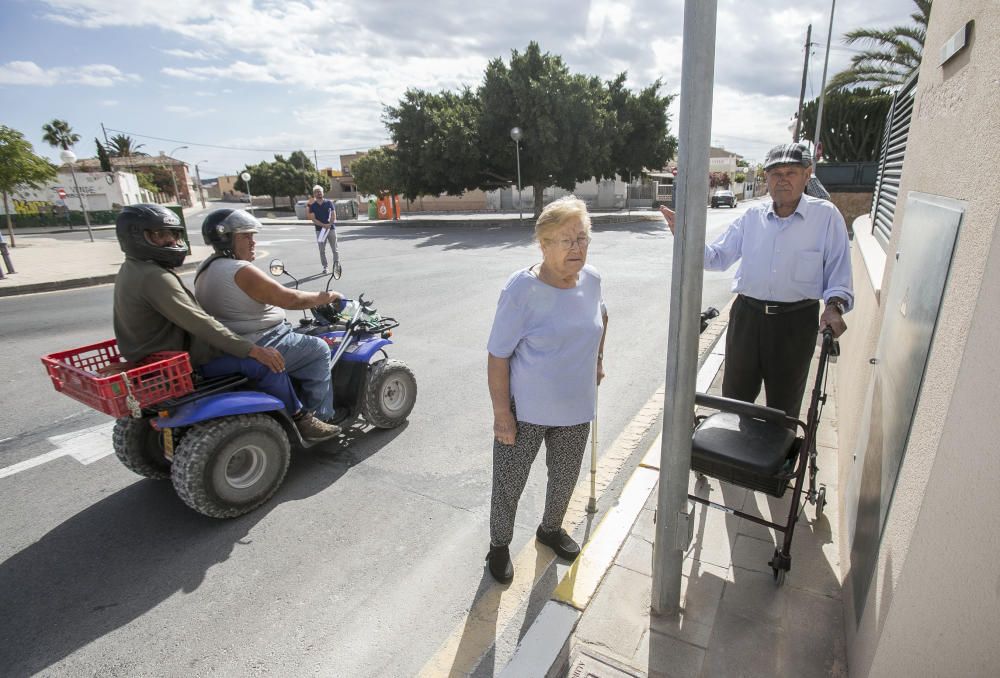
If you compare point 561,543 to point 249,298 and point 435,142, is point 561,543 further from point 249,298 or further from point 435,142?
point 435,142

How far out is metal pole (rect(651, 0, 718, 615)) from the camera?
170 cm

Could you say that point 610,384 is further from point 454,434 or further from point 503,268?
point 503,268

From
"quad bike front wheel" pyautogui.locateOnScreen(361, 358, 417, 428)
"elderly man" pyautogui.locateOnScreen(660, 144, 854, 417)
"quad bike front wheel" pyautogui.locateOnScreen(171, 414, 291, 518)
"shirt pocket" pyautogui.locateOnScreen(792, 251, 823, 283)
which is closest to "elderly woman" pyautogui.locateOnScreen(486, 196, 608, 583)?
"elderly man" pyautogui.locateOnScreen(660, 144, 854, 417)

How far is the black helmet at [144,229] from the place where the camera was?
3.02 meters

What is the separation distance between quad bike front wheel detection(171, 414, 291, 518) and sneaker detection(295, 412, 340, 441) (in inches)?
9.0

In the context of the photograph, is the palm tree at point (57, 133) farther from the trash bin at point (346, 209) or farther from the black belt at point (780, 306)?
the black belt at point (780, 306)

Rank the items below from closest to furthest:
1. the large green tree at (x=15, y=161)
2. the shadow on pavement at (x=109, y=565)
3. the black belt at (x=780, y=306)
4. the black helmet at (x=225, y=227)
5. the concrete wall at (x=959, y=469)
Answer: the concrete wall at (x=959, y=469)
the shadow on pavement at (x=109, y=565)
the black belt at (x=780, y=306)
the black helmet at (x=225, y=227)
the large green tree at (x=15, y=161)

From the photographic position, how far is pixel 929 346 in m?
1.65

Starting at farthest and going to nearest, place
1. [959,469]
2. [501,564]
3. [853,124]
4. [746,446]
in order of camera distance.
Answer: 1. [853,124]
2. [501,564]
3. [746,446]
4. [959,469]

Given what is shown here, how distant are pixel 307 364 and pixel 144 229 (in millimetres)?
1279

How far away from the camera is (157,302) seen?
9.89 feet

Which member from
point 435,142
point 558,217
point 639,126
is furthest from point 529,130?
point 558,217

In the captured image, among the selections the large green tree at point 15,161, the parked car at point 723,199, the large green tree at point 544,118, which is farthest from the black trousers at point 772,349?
the parked car at point 723,199

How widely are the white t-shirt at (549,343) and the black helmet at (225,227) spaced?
205 cm
